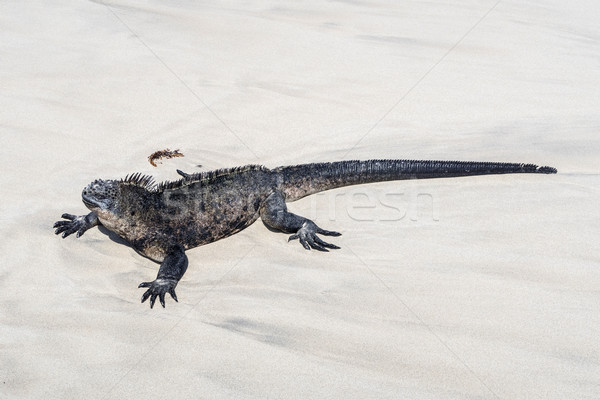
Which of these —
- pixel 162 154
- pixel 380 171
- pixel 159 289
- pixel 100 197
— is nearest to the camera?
pixel 159 289

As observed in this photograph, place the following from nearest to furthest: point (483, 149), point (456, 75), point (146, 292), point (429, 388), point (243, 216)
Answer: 1. point (429, 388)
2. point (146, 292)
3. point (243, 216)
4. point (483, 149)
5. point (456, 75)

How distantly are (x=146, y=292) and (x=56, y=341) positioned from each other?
0.72 meters

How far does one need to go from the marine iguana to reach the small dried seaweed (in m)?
0.97

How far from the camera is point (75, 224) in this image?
4859mm

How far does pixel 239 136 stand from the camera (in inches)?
267

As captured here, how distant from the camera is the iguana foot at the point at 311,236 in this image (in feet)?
15.6

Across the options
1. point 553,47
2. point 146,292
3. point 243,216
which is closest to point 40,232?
point 146,292

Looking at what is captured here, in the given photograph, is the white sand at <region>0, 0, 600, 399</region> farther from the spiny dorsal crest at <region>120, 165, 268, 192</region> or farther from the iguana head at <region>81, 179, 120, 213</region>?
the spiny dorsal crest at <region>120, 165, 268, 192</region>

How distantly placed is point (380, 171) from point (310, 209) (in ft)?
3.04

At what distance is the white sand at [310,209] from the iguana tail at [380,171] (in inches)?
5.3

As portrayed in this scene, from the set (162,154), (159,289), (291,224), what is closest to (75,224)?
(159,289)

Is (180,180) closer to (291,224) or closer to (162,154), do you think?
(291,224)

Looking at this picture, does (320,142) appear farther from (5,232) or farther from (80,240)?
(5,232)

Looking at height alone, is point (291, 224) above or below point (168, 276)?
above
